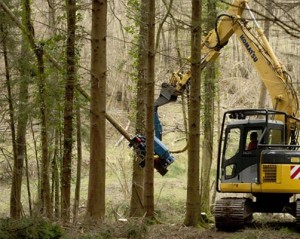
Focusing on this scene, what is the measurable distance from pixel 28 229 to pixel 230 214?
4.92 meters

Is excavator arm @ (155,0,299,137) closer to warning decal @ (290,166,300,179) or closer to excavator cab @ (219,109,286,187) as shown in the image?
excavator cab @ (219,109,286,187)

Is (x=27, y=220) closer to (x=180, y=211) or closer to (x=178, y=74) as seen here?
(x=178, y=74)

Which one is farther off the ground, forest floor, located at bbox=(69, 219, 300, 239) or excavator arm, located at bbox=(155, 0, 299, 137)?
excavator arm, located at bbox=(155, 0, 299, 137)

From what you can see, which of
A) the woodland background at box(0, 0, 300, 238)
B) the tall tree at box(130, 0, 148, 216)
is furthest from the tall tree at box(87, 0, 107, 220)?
the tall tree at box(130, 0, 148, 216)

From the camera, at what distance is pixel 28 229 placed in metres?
6.55

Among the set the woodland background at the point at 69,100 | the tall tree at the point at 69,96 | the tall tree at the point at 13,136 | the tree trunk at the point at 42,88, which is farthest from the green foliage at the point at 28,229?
the tall tree at the point at 13,136

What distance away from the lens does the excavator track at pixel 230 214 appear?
10648mm

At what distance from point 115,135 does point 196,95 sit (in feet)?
48.1

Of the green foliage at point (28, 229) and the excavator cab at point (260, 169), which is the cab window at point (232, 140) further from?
the green foliage at point (28, 229)

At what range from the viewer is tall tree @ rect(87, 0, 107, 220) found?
8570mm

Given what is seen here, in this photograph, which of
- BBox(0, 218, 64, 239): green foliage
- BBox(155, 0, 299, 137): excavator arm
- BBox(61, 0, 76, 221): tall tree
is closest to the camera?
BBox(0, 218, 64, 239): green foliage

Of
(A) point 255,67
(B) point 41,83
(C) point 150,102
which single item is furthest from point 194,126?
(B) point 41,83

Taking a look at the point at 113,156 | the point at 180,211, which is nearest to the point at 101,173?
the point at 180,211

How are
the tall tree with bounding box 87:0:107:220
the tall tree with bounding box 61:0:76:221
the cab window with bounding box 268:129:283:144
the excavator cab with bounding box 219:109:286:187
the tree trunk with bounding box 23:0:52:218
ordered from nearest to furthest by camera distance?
1. the tall tree with bounding box 87:0:107:220
2. the excavator cab with bounding box 219:109:286:187
3. the cab window with bounding box 268:129:283:144
4. the tall tree with bounding box 61:0:76:221
5. the tree trunk with bounding box 23:0:52:218
